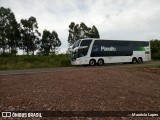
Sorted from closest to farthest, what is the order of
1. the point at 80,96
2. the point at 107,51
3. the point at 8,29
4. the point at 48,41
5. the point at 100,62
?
the point at 80,96
the point at 100,62
the point at 107,51
the point at 8,29
the point at 48,41

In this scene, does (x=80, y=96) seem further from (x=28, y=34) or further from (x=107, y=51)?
(x=28, y=34)

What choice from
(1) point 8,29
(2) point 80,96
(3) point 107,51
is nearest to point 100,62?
(3) point 107,51

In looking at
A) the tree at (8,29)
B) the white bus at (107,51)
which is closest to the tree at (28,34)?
Answer: the tree at (8,29)

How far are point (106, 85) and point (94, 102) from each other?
2784 mm

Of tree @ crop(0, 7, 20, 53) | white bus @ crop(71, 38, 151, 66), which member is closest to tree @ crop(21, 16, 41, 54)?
tree @ crop(0, 7, 20, 53)

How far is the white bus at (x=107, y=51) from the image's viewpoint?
88.7ft

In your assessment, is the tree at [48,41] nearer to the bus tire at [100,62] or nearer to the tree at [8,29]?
the tree at [8,29]

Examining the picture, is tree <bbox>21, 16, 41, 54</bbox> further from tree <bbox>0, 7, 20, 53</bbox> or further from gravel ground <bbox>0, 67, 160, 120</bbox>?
gravel ground <bbox>0, 67, 160, 120</bbox>

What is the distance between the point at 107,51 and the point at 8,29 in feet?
100

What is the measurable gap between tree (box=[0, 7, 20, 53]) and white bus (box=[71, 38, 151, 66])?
27.5 metres

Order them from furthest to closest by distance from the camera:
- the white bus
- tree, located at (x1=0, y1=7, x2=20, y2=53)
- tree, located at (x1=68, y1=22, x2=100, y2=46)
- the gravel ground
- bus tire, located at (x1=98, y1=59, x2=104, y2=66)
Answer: tree, located at (x1=68, y1=22, x2=100, y2=46) → tree, located at (x1=0, y1=7, x2=20, y2=53) → bus tire, located at (x1=98, y1=59, x2=104, y2=66) → the white bus → the gravel ground

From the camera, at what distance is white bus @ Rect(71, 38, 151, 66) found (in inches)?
1065

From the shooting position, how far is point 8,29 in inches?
2047

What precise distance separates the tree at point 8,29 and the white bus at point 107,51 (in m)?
27.5
